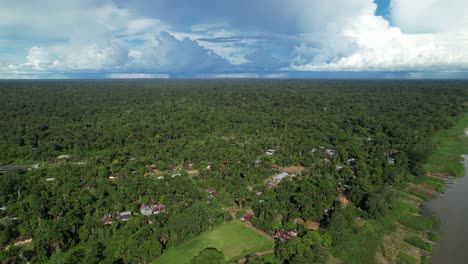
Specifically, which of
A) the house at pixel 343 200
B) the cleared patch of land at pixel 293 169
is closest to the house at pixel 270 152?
the cleared patch of land at pixel 293 169

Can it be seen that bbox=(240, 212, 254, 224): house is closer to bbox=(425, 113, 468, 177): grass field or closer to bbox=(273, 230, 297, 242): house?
bbox=(273, 230, 297, 242): house

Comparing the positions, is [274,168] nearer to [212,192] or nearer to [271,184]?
[271,184]

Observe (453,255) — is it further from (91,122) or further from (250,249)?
(91,122)

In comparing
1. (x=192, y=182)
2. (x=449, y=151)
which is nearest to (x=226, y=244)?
(x=192, y=182)

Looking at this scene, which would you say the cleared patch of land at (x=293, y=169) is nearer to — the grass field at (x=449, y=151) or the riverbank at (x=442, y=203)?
the riverbank at (x=442, y=203)

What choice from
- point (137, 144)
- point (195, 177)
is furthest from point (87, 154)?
point (195, 177)
